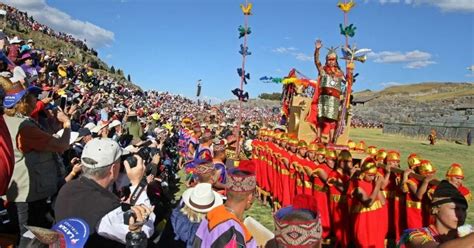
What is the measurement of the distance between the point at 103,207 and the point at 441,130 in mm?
40171

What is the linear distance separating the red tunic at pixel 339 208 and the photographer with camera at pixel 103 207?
3883mm

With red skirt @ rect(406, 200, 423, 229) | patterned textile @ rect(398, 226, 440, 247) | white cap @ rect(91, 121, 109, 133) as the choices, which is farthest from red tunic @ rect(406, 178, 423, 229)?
white cap @ rect(91, 121, 109, 133)

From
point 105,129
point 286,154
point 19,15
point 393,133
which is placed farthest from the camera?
point 393,133

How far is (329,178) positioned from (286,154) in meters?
2.14

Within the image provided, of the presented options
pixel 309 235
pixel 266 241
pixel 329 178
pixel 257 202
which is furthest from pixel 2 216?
pixel 257 202

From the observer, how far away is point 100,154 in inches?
114

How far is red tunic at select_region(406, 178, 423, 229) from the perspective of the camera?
17.8ft

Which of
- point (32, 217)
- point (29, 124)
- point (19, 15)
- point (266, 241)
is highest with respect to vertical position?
point (19, 15)

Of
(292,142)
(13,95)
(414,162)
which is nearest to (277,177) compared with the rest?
(292,142)

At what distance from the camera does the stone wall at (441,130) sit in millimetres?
35406

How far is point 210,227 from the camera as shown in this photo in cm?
282

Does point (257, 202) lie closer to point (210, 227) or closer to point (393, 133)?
point (210, 227)

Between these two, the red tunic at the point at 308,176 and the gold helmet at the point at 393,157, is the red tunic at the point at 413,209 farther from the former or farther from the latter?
the red tunic at the point at 308,176

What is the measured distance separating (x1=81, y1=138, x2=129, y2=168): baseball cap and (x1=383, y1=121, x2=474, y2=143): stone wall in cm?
3701
